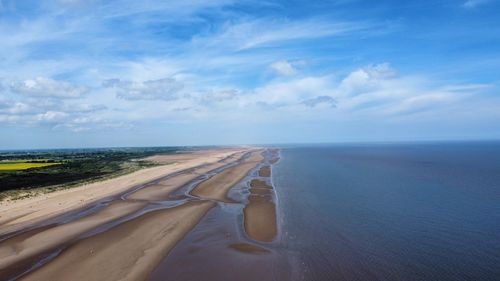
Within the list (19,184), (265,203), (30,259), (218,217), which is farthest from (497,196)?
(19,184)

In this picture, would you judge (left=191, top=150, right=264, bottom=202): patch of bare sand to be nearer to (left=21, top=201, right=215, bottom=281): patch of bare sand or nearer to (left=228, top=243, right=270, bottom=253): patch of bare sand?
(left=21, top=201, right=215, bottom=281): patch of bare sand

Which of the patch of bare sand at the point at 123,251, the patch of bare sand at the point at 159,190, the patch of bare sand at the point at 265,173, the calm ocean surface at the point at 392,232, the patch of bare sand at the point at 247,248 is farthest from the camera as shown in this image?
the patch of bare sand at the point at 265,173

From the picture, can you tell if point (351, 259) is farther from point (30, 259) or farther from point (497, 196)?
point (497, 196)

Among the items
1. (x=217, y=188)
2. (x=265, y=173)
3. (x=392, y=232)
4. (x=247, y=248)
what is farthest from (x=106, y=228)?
(x=265, y=173)

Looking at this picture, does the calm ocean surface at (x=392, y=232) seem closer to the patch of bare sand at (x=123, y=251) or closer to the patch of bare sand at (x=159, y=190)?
the patch of bare sand at (x=123, y=251)

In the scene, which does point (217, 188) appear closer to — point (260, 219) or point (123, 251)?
point (260, 219)

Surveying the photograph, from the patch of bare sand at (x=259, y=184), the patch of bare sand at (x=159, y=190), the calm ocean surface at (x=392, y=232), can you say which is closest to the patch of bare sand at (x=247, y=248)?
the calm ocean surface at (x=392, y=232)

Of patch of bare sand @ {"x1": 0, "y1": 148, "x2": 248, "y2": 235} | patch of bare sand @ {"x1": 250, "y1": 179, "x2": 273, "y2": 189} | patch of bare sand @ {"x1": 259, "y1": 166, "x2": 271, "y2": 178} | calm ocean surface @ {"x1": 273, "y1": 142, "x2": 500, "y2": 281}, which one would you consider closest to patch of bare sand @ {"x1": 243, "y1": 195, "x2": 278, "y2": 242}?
calm ocean surface @ {"x1": 273, "y1": 142, "x2": 500, "y2": 281}
